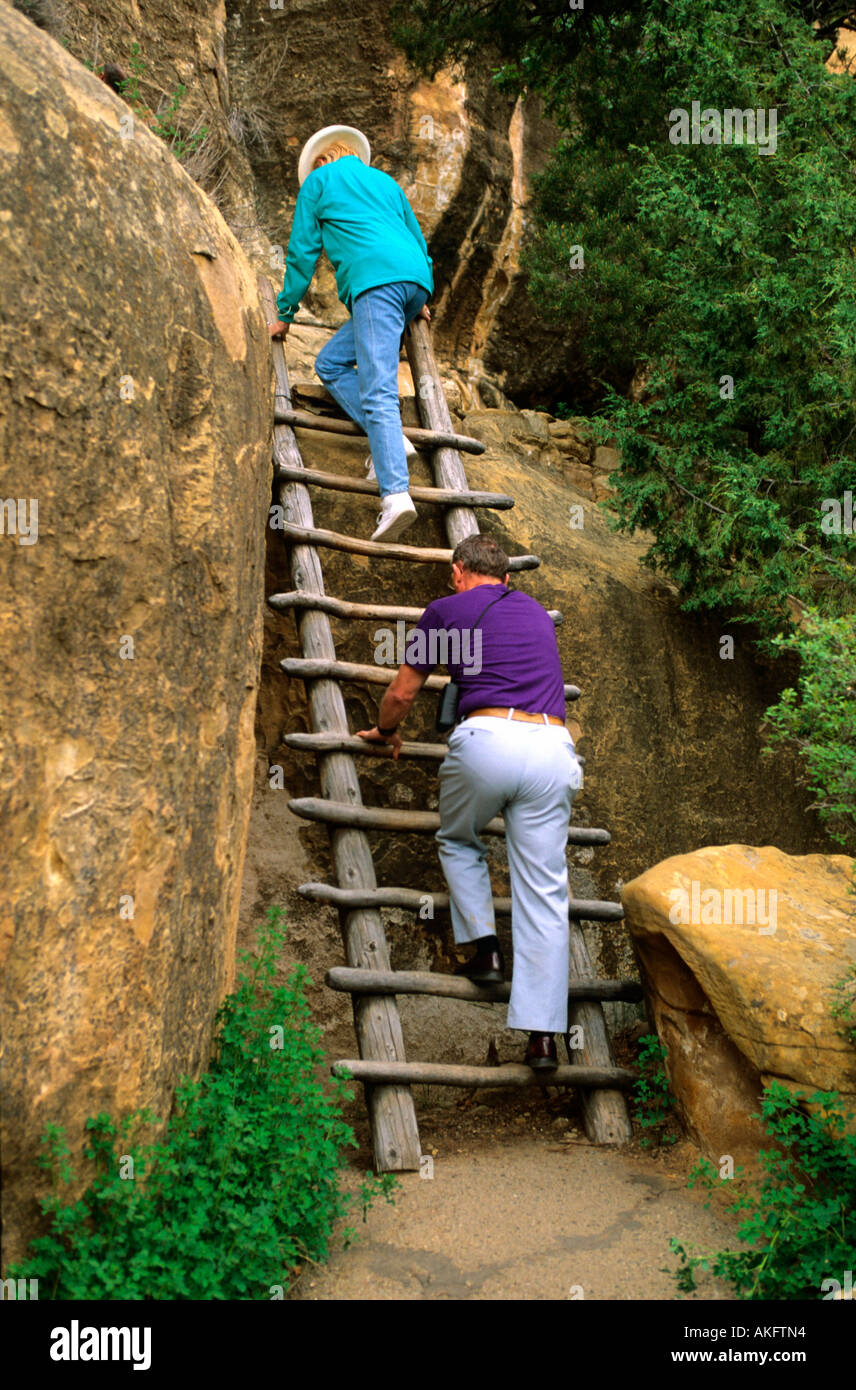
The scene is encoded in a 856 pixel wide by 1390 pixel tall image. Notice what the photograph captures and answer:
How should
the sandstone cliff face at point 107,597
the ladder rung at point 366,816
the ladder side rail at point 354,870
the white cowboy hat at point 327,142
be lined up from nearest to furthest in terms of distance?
1. the sandstone cliff face at point 107,597
2. the ladder side rail at point 354,870
3. the ladder rung at point 366,816
4. the white cowboy hat at point 327,142

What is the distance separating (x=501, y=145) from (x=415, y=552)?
4.56m

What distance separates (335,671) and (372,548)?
614mm

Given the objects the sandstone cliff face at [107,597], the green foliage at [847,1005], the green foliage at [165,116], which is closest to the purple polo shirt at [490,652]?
Answer: the sandstone cliff face at [107,597]

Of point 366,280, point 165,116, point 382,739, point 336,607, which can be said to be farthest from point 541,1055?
point 165,116

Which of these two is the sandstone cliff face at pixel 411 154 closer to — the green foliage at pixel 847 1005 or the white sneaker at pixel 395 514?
the white sneaker at pixel 395 514

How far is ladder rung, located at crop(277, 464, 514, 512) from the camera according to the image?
493 centimetres

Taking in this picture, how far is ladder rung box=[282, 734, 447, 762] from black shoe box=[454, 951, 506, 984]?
78 cm

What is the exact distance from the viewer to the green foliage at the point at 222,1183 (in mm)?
2510

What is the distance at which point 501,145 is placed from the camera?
820 centimetres

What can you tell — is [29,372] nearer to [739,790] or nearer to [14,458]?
[14,458]

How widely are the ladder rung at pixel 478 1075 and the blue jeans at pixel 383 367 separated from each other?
220cm

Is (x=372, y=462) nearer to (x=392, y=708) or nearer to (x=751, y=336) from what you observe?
(x=392, y=708)

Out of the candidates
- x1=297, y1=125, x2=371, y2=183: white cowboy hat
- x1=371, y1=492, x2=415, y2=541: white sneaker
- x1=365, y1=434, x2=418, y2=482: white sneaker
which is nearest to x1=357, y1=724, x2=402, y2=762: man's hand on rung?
x1=371, y1=492, x2=415, y2=541: white sneaker

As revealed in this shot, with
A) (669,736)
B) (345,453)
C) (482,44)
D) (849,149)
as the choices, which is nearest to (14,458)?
(345,453)
